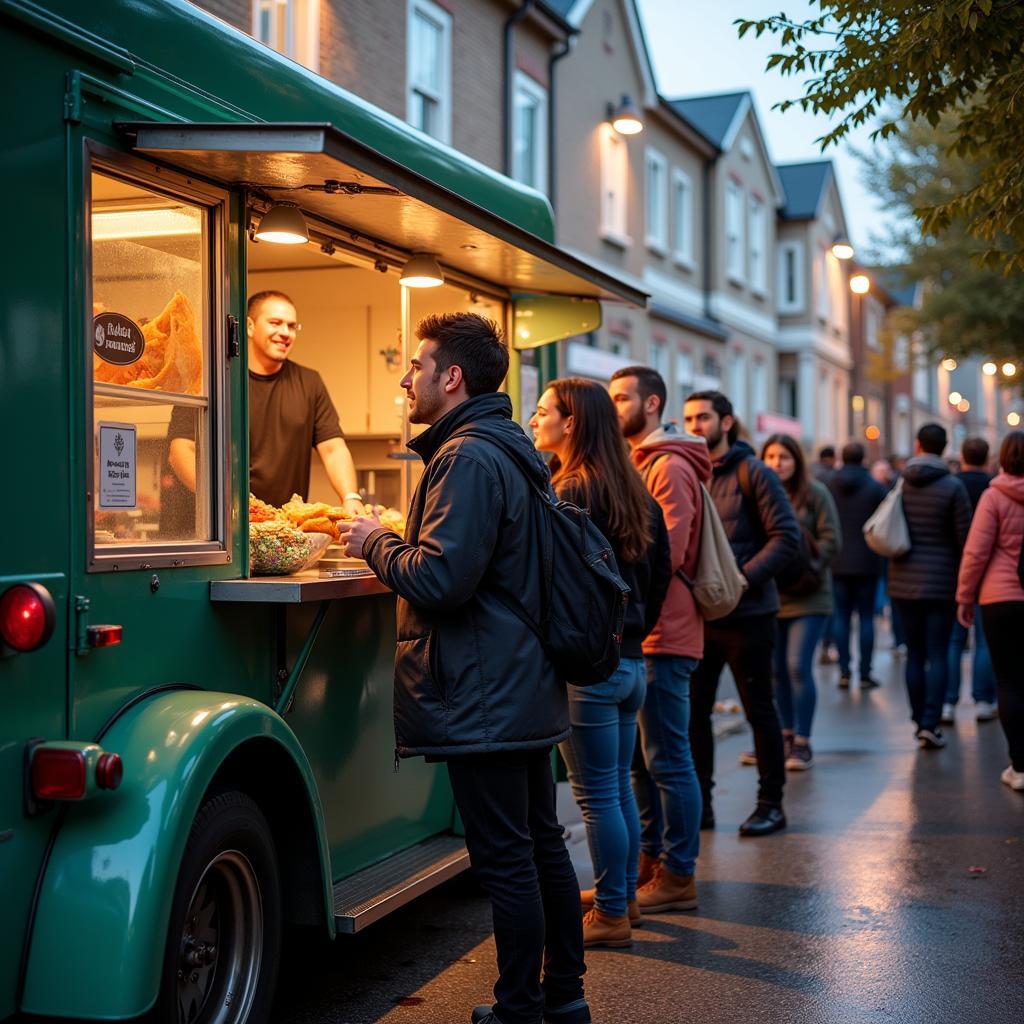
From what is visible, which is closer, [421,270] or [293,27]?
[421,270]

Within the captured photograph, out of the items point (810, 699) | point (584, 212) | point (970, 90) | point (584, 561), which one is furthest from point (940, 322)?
point (584, 561)

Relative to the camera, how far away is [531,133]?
62.3ft

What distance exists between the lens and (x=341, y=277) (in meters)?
7.59

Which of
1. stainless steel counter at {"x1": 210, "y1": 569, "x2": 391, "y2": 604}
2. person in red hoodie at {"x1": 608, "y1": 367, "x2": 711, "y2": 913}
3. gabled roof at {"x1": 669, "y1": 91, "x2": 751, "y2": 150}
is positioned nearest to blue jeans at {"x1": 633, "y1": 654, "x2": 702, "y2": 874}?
person in red hoodie at {"x1": 608, "y1": 367, "x2": 711, "y2": 913}

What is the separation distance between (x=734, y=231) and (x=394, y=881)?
25833 mm

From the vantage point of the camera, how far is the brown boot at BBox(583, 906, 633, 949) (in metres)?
5.19

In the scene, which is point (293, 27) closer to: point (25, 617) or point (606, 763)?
point (606, 763)

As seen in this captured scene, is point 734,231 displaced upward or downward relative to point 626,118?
upward

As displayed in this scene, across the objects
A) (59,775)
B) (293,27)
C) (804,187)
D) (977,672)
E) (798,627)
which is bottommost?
(977,672)

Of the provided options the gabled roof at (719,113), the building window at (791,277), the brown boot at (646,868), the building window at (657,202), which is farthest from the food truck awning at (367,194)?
the building window at (791,277)

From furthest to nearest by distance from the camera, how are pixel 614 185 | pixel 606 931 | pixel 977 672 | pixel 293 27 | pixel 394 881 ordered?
pixel 614 185 → pixel 293 27 → pixel 977 672 → pixel 606 931 → pixel 394 881

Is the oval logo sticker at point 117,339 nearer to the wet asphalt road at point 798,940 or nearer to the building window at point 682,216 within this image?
the wet asphalt road at point 798,940

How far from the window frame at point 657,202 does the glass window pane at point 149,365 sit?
20.4 meters

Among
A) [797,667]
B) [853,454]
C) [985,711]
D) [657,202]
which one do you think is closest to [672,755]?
[797,667]
